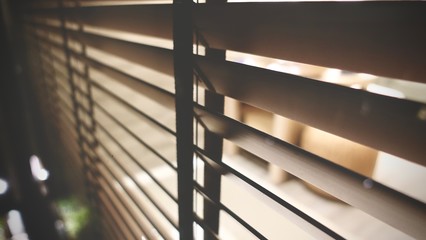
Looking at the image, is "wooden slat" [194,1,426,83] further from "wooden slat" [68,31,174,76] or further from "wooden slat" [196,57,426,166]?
"wooden slat" [68,31,174,76]

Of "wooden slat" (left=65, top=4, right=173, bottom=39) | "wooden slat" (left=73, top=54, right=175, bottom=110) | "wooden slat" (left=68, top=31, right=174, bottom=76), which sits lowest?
"wooden slat" (left=73, top=54, right=175, bottom=110)

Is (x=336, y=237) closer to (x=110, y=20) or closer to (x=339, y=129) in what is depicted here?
(x=339, y=129)

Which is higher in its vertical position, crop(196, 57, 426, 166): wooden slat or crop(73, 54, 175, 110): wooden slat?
crop(196, 57, 426, 166): wooden slat

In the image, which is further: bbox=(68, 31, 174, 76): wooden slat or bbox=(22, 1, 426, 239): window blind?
bbox=(68, 31, 174, 76): wooden slat

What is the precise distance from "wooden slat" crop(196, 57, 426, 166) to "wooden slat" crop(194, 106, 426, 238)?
77mm

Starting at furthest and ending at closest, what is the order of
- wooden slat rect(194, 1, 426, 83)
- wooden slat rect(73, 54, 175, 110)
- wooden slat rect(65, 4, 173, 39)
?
wooden slat rect(73, 54, 175, 110)
wooden slat rect(65, 4, 173, 39)
wooden slat rect(194, 1, 426, 83)

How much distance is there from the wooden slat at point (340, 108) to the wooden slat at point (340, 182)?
0.08 m

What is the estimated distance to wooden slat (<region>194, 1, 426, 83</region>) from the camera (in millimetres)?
445

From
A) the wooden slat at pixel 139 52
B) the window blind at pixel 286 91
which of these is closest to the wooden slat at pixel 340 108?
the window blind at pixel 286 91

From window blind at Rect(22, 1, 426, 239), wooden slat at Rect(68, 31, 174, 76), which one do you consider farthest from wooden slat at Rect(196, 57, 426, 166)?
wooden slat at Rect(68, 31, 174, 76)

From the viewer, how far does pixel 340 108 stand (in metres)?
0.54

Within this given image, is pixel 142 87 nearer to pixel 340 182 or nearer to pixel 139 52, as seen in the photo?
pixel 139 52

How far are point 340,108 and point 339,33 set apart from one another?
A: 5.5 inches

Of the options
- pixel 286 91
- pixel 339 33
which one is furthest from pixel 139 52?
pixel 339 33
